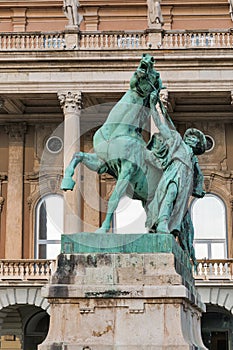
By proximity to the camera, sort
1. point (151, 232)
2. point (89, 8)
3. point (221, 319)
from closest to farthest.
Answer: point (151, 232)
point (221, 319)
point (89, 8)

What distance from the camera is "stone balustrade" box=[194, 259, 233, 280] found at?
25.8 metres

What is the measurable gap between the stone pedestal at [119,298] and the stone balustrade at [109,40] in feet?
61.6

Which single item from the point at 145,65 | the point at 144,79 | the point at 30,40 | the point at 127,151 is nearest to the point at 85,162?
the point at 127,151

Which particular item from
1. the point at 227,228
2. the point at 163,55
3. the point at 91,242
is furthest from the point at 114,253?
the point at 227,228

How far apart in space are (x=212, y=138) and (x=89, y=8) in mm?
7536

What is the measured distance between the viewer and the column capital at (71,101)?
1043 inches

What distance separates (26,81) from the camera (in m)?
27.0

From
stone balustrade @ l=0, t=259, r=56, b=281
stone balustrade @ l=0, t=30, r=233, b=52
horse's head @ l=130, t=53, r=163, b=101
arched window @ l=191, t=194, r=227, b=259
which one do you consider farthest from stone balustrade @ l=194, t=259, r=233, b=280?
horse's head @ l=130, t=53, r=163, b=101

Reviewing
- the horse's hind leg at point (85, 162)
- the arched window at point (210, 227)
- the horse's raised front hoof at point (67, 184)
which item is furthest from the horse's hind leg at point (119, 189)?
the arched window at point (210, 227)

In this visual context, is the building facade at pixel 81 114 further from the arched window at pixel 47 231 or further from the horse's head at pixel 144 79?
the horse's head at pixel 144 79

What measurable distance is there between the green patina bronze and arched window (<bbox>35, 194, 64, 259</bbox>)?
62.6 ft

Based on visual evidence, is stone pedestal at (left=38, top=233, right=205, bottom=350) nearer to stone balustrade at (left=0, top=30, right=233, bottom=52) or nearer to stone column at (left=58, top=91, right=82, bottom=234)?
stone column at (left=58, top=91, right=82, bottom=234)

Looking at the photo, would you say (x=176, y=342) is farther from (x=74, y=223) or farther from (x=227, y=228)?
(x=227, y=228)

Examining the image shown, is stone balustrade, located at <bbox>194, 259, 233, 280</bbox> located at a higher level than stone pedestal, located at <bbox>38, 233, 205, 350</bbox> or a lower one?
higher
